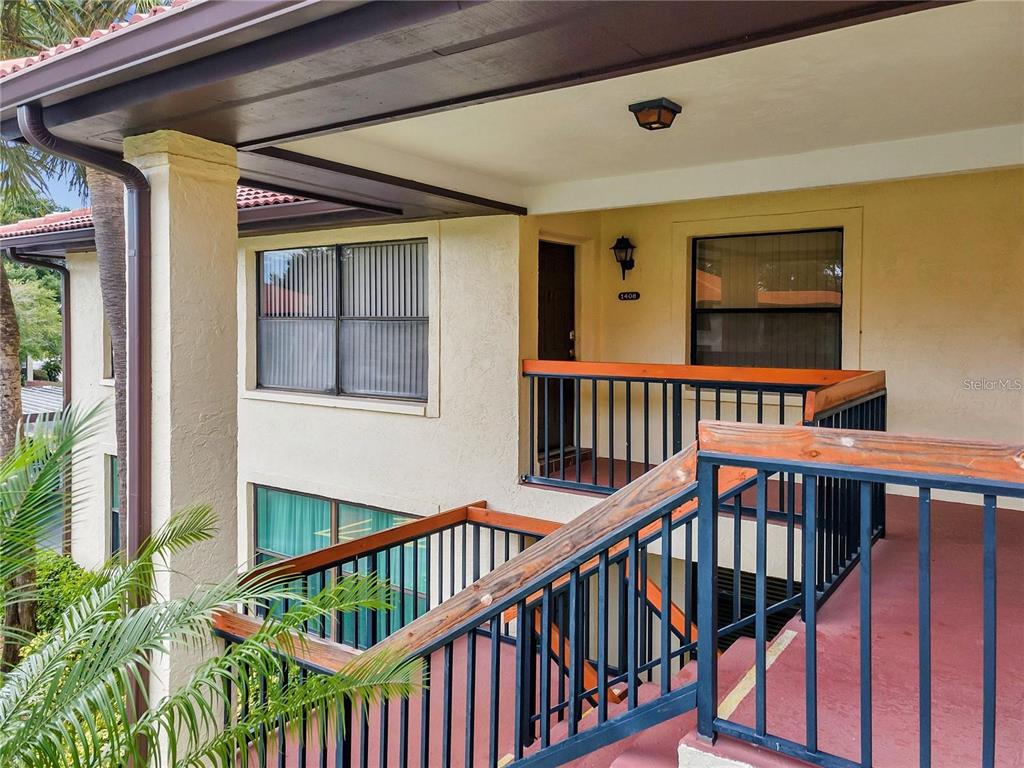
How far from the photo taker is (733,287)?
20.9ft

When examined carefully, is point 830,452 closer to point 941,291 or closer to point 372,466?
point 941,291

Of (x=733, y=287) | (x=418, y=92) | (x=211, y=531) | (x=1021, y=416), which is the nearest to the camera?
(x=418, y=92)

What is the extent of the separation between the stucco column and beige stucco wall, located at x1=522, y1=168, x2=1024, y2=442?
9.37 ft

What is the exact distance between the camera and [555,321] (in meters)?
6.88

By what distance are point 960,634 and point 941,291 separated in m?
3.30

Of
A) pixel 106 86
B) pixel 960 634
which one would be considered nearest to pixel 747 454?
pixel 960 634

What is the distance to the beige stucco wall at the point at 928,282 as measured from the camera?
5027mm

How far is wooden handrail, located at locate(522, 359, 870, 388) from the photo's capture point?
4672 millimetres

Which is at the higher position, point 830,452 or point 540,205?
point 540,205

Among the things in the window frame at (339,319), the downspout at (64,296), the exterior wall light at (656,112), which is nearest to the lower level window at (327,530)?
the window frame at (339,319)

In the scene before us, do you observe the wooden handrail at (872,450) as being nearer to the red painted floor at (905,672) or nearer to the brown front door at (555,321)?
the red painted floor at (905,672)

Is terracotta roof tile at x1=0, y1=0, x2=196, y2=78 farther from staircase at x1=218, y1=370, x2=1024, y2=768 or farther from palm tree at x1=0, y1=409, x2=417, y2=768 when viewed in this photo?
staircase at x1=218, y1=370, x2=1024, y2=768

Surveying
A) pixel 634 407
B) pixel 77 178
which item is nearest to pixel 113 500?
pixel 77 178

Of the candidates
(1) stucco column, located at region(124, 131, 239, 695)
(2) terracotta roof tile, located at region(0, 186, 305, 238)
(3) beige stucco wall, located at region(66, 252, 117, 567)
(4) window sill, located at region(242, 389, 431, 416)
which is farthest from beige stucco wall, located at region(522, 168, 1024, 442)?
(3) beige stucco wall, located at region(66, 252, 117, 567)
